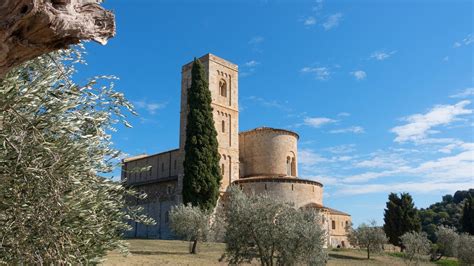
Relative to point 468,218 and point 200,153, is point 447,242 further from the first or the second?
point 200,153

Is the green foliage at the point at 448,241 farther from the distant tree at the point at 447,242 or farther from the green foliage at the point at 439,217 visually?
the green foliage at the point at 439,217

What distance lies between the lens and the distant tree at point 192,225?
96.3ft

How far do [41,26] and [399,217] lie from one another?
49860 millimetres

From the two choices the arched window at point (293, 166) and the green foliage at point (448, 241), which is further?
the arched window at point (293, 166)

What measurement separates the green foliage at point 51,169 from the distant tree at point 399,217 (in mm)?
45209

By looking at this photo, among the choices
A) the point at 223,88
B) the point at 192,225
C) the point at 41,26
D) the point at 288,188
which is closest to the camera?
the point at 41,26

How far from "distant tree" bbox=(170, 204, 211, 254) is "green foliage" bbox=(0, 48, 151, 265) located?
22051mm

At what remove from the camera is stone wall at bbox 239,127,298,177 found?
46.1 m

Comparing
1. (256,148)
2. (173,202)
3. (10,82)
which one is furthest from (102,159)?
(256,148)

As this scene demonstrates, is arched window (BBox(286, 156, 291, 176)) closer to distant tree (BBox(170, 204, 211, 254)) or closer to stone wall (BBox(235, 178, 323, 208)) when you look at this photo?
stone wall (BBox(235, 178, 323, 208))

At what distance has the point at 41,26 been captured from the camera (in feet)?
9.05

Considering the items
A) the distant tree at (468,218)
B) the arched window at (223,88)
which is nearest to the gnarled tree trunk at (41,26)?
the arched window at (223,88)

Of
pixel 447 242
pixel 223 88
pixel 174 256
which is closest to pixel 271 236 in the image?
pixel 174 256

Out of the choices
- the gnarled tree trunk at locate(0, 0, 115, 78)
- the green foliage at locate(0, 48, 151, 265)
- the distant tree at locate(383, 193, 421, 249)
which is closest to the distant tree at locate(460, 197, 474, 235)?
the distant tree at locate(383, 193, 421, 249)
